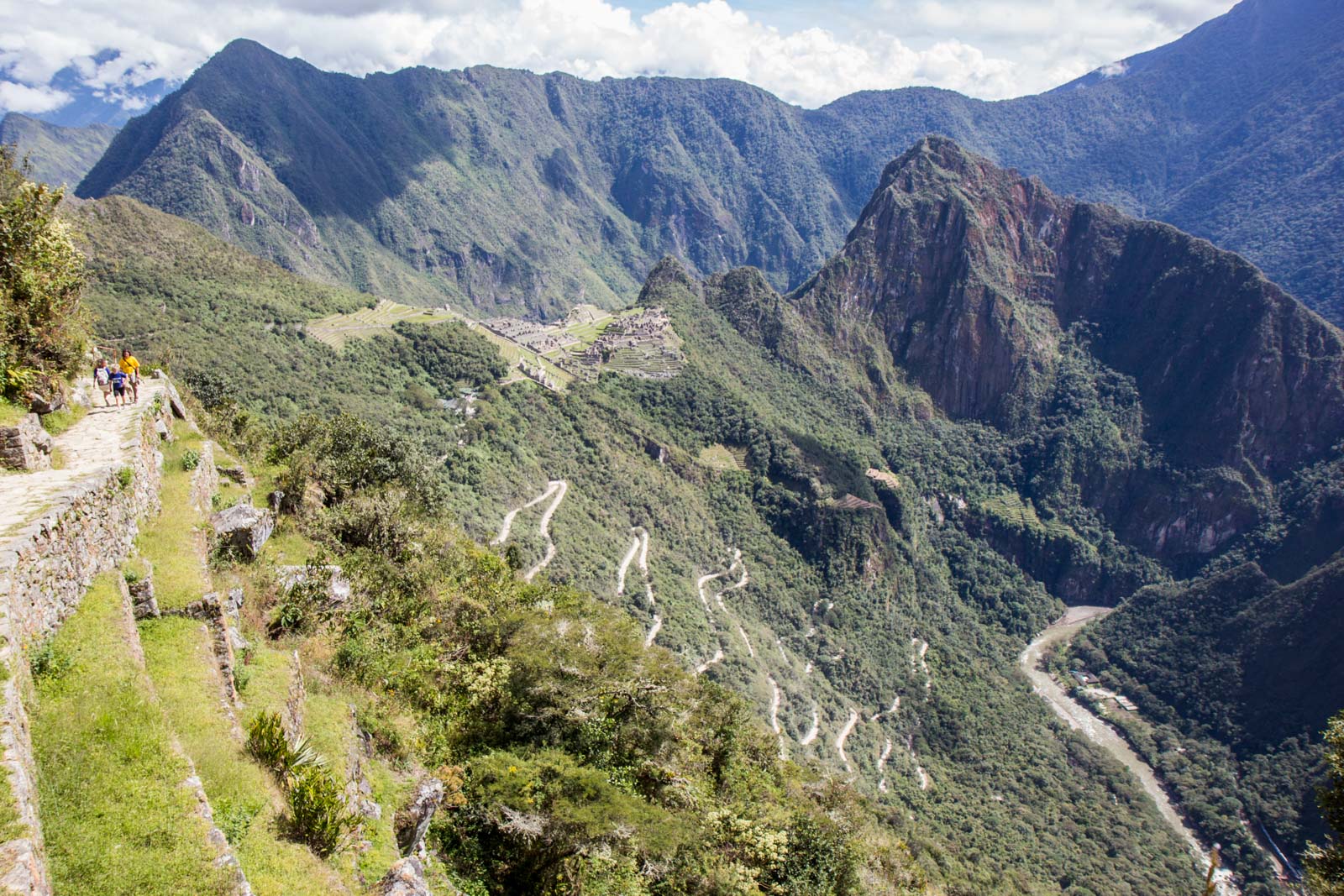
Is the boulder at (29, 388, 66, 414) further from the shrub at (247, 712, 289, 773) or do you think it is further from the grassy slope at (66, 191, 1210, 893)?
the grassy slope at (66, 191, 1210, 893)

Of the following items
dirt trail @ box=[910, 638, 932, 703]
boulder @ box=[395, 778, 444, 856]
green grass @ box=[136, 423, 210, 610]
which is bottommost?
dirt trail @ box=[910, 638, 932, 703]

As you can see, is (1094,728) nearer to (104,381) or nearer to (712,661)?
(712,661)

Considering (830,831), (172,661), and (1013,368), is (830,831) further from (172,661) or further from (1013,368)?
(1013,368)

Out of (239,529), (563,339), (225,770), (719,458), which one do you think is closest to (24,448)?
(239,529)

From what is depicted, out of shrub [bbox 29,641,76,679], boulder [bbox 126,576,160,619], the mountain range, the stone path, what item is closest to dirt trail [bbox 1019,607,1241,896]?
the mountain range

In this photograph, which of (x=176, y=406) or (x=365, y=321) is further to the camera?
(x=365, y=321)

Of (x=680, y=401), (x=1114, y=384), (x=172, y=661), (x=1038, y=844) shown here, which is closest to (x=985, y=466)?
(x=1114, y=384)

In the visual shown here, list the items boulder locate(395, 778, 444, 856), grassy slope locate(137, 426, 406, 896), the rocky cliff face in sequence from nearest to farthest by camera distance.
Result: grassy slope locate(137, 426, 406, 896), boulder locate(395, 778, 444, 856), the rocky cliff face
